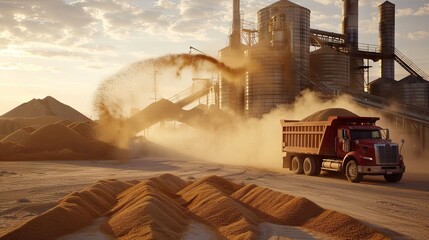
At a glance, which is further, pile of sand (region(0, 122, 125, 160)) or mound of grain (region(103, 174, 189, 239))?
pile of sand (region(0, 122, 125, 160))

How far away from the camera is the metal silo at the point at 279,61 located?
4372cm

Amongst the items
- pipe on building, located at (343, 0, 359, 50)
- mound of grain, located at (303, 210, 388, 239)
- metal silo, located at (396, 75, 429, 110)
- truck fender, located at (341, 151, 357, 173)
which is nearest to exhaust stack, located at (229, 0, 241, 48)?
pipe on building, located at (343, 0, 359, 50)

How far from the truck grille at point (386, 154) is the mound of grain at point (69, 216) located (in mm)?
11039

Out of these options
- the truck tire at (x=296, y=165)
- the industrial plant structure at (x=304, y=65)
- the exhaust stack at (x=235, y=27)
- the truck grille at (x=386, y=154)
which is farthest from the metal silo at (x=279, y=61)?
the truck grille at (x=386, y=154)

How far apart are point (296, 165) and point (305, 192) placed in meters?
7.48

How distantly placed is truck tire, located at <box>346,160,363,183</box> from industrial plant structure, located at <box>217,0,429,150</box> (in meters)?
19.0

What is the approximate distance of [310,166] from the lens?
72.3 ft

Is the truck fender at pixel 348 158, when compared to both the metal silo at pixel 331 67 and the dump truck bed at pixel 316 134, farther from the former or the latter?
the metal silo at pixel 331 67

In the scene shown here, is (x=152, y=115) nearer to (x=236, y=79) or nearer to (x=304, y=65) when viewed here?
(x=236, y=79)

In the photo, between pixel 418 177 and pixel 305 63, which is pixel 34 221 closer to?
pixel 418 177

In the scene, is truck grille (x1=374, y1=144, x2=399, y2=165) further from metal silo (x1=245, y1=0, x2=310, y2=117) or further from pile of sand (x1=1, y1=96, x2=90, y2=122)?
pile of sand (x1=1, y1=96, x2=90, y2=122)

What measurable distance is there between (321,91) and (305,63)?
3832 millimetres

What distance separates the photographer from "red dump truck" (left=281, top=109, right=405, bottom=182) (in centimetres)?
1898

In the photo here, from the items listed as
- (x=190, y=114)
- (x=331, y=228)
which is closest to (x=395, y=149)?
(x=331, y=228)
